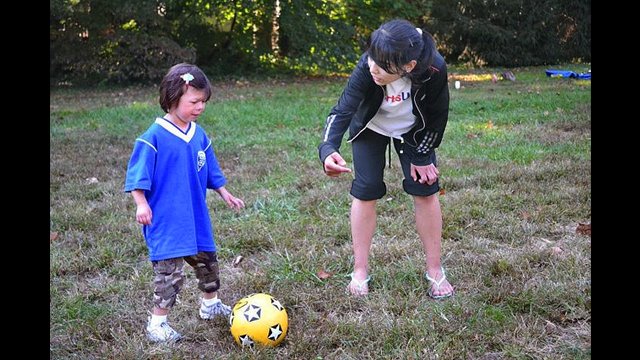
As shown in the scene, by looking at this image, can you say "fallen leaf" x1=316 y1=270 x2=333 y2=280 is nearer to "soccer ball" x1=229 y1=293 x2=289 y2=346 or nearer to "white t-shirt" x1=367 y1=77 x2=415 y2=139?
"soccer ball" x1=229 y1=293 x2=289 y2=346

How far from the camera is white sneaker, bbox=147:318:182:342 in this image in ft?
10.4

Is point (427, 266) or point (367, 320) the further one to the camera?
point (427, 266)

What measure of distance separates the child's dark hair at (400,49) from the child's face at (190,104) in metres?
0.85

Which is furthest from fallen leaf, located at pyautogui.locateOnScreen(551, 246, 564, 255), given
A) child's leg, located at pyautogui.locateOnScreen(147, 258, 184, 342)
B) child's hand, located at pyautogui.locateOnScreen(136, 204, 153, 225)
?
child's hand, located at pyautogui.locateOnScreen(136, 204, 153, 225)

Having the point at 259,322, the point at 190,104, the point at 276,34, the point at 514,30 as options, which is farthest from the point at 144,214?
the point at 514,30

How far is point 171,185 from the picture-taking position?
3062 millimetres

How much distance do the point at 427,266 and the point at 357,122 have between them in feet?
3.00

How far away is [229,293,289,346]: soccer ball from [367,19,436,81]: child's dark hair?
1.27 metres

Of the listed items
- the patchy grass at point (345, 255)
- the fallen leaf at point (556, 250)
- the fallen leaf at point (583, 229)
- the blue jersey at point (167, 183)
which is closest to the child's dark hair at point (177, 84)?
the blue jersey at point (167, 183)

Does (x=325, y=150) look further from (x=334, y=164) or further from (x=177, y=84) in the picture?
(x=177, y=84)

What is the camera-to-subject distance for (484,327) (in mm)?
3107

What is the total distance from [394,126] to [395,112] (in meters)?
0.09

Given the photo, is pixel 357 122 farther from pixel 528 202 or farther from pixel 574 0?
pixel 574 0

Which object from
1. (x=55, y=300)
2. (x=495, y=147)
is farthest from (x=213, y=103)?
(x=55, y=300)
